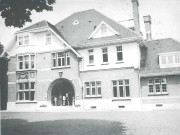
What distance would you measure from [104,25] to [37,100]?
391 inches

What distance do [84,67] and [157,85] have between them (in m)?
6.89

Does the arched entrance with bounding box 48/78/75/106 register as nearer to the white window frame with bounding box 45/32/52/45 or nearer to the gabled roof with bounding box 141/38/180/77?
the white window frame with bounding box 45/32/52/45

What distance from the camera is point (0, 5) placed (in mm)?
8719

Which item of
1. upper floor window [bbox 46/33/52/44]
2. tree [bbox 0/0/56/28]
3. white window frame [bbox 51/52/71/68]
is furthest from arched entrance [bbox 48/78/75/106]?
tree [bbox 0/0/56/28]

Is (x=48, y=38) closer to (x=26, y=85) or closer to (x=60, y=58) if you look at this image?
(x=60, y=58)

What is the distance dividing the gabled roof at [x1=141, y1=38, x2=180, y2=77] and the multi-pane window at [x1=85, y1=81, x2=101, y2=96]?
4.24 m

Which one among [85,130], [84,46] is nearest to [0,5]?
[85,130]

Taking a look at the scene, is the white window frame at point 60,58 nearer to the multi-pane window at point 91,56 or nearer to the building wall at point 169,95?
the multi-pane window at point 91,56

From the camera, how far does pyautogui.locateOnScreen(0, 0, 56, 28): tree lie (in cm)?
870

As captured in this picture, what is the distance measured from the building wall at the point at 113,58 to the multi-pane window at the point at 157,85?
78.0 inches

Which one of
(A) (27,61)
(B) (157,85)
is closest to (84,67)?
(A) (27,61)

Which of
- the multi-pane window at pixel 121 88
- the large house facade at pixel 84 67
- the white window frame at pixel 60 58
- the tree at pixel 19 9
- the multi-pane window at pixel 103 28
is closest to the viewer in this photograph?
the tree at pixel 19 9

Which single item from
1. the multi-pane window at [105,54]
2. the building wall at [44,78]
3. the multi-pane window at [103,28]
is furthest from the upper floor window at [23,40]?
the multi-pane window at [105,54]

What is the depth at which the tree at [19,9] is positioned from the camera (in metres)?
8.70
